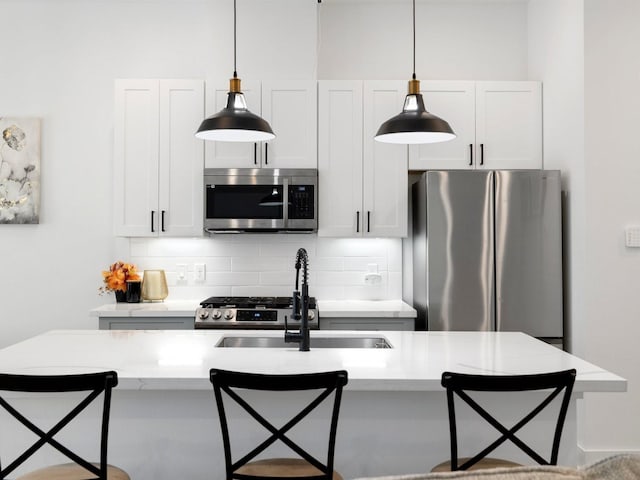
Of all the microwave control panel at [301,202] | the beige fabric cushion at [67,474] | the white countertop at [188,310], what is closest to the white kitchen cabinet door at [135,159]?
the white countertop at [188,310]

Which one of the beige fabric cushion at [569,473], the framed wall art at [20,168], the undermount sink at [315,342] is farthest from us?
the framed wall art at [20,168]

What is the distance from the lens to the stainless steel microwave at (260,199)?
13.0ft

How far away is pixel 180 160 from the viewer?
4.01 metres

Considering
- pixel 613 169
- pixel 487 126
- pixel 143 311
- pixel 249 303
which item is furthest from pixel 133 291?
pixel 613 169

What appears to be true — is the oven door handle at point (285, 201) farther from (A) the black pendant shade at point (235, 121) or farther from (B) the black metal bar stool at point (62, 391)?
(B) the black metal bar stool at point (62, 391)

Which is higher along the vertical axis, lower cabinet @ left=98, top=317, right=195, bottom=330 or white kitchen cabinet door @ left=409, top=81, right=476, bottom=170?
white kitchen cabinet door @ left=409, top=81, right=476, bottom=170

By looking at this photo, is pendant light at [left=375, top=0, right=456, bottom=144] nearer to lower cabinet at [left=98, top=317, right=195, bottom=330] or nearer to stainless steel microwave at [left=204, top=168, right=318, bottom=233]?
stainless steel microwave at [left=204, top=168, right=318, bottom=233]

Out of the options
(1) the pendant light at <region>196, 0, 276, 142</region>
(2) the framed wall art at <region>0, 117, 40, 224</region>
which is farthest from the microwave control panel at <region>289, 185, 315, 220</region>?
(2) the framed wall art at <region>0, 117, 40, 224</region>

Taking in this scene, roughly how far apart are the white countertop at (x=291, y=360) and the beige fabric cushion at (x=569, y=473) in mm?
1011

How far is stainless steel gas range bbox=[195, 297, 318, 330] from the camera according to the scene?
12.2ft

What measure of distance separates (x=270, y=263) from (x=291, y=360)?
2197mm

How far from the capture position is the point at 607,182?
3.45m

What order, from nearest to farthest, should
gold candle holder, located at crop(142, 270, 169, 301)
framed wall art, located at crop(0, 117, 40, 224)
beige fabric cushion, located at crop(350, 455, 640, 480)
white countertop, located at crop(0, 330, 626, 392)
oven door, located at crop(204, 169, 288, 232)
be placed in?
beige fabric cushion, located at crop(350, 455, 640, 480) → white countertop, located at crop(0, 330, 626, 392) → oven door, located at crop(204, 169, 288, 232) → gold candle holder, located at crop(142, 270, 169, 301) → framed wall art, located at crop(0, 117, 40, 224)

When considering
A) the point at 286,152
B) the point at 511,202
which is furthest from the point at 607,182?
the point at 286,152
